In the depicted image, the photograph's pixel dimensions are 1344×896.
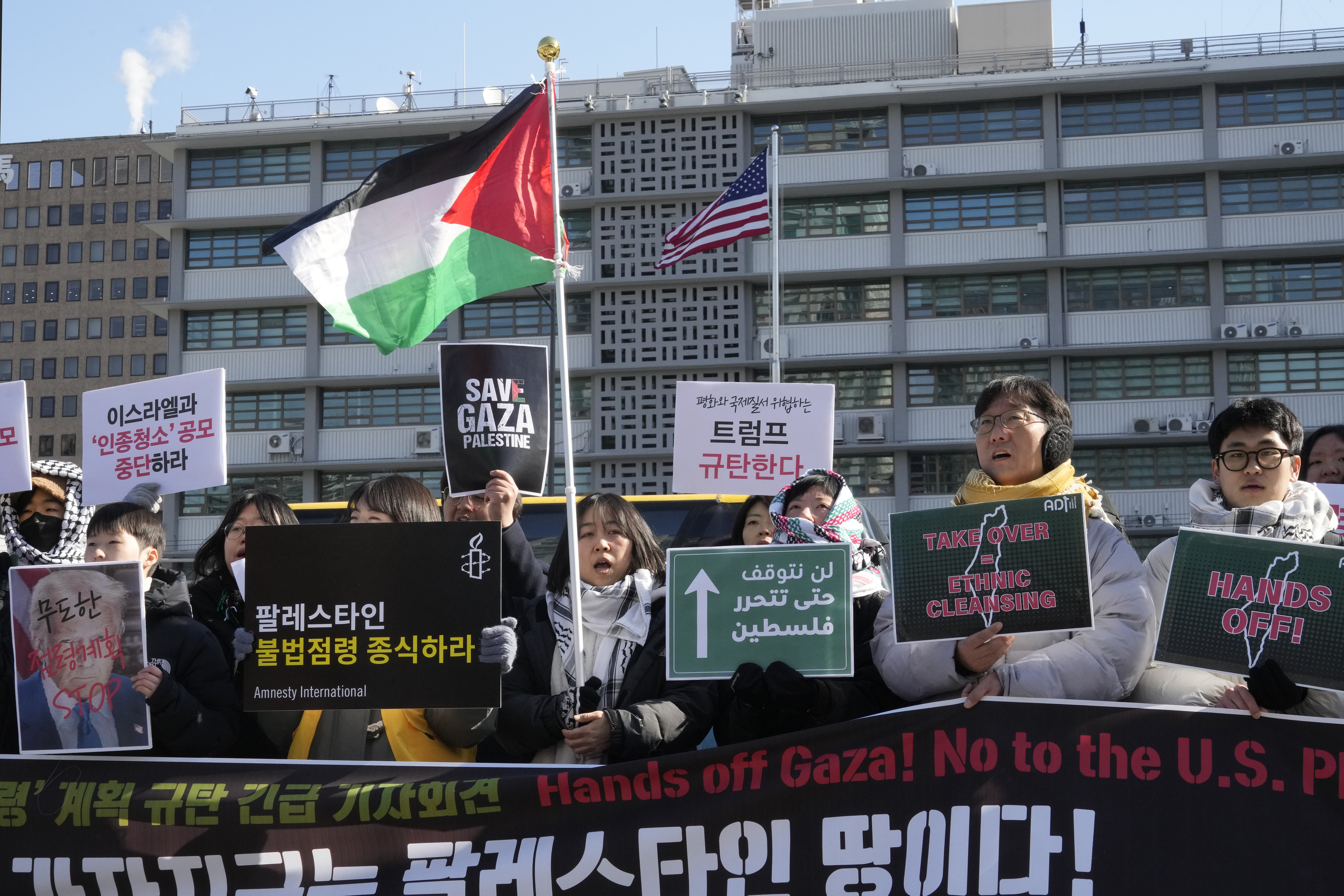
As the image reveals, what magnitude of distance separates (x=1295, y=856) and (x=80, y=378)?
8100 centimetres

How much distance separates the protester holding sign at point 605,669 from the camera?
155 inches

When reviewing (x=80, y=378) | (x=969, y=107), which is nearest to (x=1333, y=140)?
(x=969, y=107)

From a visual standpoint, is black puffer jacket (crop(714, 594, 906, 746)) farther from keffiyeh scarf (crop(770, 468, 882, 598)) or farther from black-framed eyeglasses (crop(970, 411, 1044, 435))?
black-framed eyeglasses (crop(970, 411, 1044, 435))

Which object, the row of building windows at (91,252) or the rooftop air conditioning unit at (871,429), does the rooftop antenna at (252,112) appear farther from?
the row of building windows at (91,252)

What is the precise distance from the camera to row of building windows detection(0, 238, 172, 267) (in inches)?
3029

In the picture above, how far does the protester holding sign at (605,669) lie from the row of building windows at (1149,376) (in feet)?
90.7

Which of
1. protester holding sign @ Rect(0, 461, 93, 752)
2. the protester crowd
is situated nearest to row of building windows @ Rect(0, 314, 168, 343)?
protester holding sign @ Rect(0, 461, 93, 752)

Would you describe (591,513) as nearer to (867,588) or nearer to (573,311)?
(867,588)

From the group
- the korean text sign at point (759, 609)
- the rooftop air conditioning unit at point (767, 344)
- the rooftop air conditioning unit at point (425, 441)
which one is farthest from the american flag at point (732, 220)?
the rooftop air conditioning unit at point (425, 441)

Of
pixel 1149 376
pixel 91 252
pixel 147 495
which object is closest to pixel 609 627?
pixel 147 495

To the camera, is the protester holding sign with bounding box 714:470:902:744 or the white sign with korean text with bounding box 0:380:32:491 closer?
the protester holding sign with bounding box 714:470:902:744

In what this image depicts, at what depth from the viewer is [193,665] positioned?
4312 millimetres

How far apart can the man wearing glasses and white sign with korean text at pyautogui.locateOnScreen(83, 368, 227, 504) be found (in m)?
3.91

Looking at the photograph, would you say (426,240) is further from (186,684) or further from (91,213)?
(91,213)
